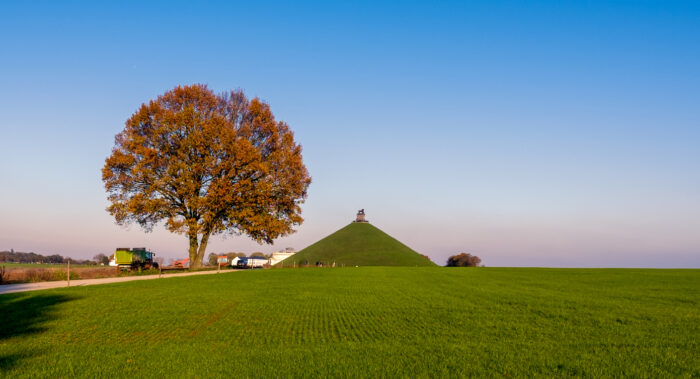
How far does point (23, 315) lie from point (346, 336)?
37.2 feet

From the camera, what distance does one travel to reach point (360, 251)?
126375 millimetres

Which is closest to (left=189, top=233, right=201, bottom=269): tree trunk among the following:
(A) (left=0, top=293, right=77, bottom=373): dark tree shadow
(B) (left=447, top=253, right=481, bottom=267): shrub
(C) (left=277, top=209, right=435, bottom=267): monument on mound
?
(A) (left=0, top=293, right=77, bottom=373): dark tree shadow

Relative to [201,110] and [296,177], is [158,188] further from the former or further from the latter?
[296,177]

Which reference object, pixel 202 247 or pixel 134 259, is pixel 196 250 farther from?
pixel 134 259

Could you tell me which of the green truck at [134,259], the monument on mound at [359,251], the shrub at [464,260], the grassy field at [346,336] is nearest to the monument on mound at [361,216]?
the monument on mound at [359,251]

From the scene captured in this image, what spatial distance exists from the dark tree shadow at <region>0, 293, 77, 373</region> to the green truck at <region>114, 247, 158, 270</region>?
34.3 meters

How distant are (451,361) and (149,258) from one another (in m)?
59.3

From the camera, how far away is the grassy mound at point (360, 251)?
384ft

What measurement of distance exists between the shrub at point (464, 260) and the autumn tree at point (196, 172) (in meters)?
84.0

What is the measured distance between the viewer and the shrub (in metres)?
122

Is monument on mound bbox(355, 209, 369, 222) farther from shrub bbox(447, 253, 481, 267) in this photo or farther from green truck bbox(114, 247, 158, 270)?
green truck bbox(114, 247, 158, 270)

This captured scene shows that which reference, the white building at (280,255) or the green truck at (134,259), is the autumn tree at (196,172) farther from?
the white building at (280,255)

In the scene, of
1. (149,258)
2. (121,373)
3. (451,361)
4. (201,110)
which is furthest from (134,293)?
(149,258)

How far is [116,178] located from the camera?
142ft
